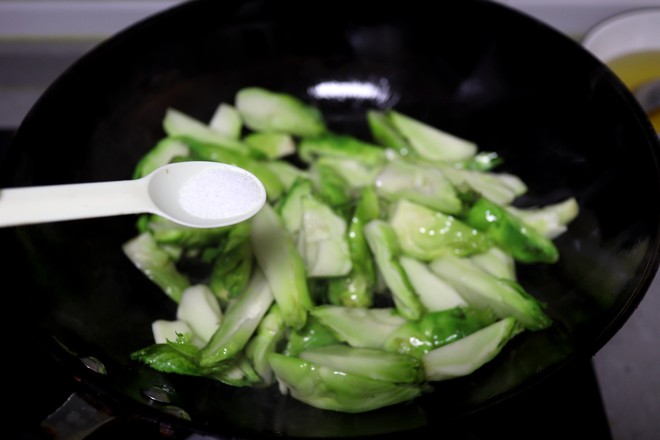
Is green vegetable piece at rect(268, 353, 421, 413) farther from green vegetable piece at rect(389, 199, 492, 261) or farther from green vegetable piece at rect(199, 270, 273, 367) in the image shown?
green vegetable piece at rect(389, 199, 492, 261)

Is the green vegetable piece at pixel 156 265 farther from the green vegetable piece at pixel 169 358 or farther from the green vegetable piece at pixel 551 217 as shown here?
the green vegetable piece at pixel 551 217

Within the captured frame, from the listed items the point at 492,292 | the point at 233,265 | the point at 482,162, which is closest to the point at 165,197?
the point at 233,265

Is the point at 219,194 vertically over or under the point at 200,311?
over

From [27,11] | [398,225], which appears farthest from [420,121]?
[27,11]

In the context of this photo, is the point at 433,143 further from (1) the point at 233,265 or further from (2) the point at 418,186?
(1) the point at 233,265

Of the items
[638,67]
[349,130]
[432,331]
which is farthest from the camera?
[638,67]

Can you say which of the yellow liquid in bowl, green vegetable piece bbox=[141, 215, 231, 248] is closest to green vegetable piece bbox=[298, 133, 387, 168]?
green vegetable piece bbox=[141, 215, 231, 248]

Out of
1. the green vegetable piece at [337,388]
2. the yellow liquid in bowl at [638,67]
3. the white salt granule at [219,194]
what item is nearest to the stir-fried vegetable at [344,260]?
the green vegetable piece at [337,388]
